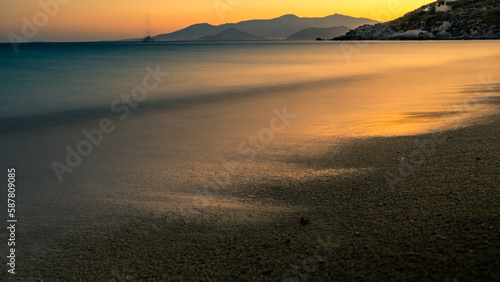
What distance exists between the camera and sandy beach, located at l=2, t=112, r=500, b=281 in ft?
7.90

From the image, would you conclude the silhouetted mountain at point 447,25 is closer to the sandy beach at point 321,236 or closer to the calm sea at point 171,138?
the calm sea at point 171,138

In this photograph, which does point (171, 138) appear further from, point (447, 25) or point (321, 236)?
point (447, 25)

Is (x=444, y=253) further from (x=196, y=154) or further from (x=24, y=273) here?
(x=196, y=154)

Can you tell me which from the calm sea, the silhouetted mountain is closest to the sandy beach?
the calm sea

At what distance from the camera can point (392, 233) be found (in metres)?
2.80

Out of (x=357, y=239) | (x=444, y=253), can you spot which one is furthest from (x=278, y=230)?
(x=444, y=253)

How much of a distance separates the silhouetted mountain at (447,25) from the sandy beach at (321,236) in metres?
130

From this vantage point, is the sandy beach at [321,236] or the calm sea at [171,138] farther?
the calm sea at [171,138]

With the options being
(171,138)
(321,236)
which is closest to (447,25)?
(171,138)

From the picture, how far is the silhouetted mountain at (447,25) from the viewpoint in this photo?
116 m

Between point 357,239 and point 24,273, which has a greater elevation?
point 357,239

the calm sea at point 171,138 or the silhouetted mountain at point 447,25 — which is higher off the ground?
the silhouetted mountain at point 447,25

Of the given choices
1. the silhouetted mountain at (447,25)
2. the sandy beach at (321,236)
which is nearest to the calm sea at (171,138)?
the sandy beach at (321,236)

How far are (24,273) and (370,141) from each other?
5.13 m
